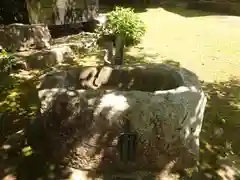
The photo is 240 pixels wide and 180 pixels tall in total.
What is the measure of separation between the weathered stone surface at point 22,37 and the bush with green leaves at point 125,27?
2.42m

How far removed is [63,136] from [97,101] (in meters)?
0.73

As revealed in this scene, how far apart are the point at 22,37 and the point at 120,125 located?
19.6 ft

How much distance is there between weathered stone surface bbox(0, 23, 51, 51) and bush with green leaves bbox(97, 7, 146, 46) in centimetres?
242

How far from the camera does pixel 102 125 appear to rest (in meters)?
3.97

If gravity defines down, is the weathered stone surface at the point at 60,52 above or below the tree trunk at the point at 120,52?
below

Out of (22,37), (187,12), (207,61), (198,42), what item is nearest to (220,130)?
(207,61)

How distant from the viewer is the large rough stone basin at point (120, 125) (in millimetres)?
3932

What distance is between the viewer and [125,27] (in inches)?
398

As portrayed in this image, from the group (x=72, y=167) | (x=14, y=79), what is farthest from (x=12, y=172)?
(x=14, y=79)

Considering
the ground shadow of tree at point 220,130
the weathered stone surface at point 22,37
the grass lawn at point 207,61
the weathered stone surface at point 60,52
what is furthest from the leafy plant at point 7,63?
the ground shadow of tree at point 220,130

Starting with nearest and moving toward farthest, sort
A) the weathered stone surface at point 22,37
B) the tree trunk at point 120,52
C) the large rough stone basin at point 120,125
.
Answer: the large rough stone basin at point 120,125 < the tree trunk at point 120,52 < the weathered stone surface at point 22,37

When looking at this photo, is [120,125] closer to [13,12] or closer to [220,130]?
[220,130]

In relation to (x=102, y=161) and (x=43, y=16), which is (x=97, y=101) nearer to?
(x=102, y=161)

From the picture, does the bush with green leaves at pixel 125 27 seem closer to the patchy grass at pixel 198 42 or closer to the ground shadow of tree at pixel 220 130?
the patchy grass at pixel 198 42
